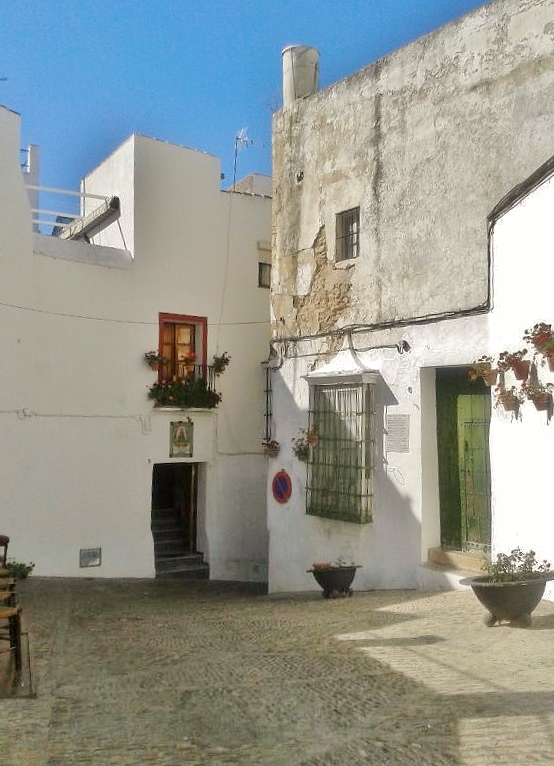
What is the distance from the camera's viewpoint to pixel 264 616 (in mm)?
8539

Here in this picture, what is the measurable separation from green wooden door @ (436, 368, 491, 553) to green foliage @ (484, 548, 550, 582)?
5.41ft

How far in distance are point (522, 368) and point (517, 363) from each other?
0.07 meters

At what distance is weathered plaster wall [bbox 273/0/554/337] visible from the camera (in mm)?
8820

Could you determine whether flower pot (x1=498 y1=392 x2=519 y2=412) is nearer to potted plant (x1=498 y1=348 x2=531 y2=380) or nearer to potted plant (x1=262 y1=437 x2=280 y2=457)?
potted plant (x1=498 y1=348 x2=531 y2=380)

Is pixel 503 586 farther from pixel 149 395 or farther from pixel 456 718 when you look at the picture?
pixel 149 395

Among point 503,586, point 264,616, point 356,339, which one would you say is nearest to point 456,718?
point 503,586

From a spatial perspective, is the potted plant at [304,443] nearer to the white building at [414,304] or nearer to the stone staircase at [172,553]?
the white building at [414,304]

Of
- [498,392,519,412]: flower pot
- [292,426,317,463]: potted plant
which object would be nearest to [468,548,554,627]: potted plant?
[498,392,519,412]: flower pot

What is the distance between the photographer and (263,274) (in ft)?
51.9

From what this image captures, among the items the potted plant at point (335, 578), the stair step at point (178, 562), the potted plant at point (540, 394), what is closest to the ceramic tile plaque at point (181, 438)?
the stair step at point (178, 562)

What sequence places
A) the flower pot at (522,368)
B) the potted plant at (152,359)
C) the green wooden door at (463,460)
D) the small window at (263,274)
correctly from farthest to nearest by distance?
the small window at (263,274) → the potted plant at (152,359) → the green wooden door at (463,460) → the flower pot at (522,368)

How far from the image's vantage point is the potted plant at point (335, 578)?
9.62m

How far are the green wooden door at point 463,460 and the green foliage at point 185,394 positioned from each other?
19.1 ft

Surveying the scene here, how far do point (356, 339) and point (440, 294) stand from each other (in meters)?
1.70
